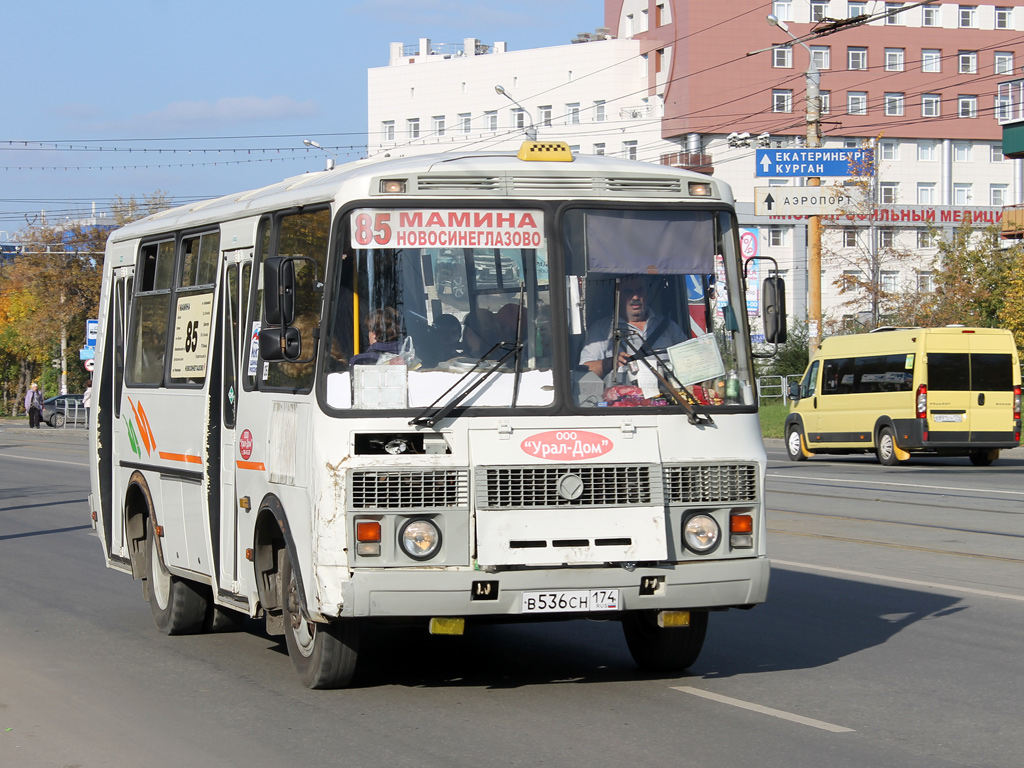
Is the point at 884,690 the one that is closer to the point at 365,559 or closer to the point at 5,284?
the point at 365,559

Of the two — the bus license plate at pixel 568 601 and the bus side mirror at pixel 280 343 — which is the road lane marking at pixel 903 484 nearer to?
the bus license plate at pixel 568 601

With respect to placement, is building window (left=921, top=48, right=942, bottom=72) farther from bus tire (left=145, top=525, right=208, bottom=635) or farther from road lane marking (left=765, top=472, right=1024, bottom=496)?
bus tire (left=145, top=525, right=208, bottom=635)

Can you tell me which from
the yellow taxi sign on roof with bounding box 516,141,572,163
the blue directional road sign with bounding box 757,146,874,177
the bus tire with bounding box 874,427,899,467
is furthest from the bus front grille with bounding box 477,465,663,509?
the blue directional road sign with bounding box 757,146,874,177

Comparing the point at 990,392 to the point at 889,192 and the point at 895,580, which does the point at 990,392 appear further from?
the point at 889,192

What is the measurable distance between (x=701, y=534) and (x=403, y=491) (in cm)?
145

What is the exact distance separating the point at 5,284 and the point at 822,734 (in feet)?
267

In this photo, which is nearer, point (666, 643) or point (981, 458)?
point (666, 643)

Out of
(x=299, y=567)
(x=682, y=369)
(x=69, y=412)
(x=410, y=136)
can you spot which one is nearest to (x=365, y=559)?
(x=299, y=567)

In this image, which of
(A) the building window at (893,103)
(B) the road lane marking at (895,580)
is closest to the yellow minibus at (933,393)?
(B) the road lane marking at (895,580)

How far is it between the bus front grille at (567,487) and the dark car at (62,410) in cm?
5708

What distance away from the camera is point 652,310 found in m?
7.33

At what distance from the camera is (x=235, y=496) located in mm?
8312

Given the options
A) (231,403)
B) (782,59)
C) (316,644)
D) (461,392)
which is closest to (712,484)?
(461,392)

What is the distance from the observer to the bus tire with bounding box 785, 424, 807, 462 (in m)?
30.5
